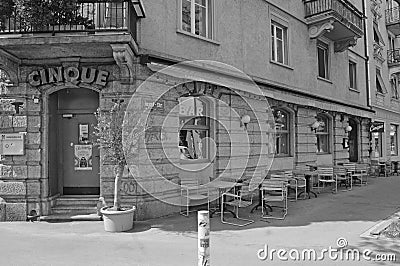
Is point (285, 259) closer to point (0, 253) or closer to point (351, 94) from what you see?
point (0, 253)

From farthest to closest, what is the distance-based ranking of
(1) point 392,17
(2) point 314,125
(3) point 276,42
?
Result: (1) point 392,17, (2) point 314,125, (3) point 276,42

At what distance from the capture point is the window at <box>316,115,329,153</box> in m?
16.3

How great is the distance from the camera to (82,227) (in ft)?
25.5

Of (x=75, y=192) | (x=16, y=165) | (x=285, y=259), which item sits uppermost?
(x=16, y=165)

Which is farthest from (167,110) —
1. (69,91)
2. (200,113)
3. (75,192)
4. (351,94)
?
(351,94)

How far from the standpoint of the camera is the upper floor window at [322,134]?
16.3 meters

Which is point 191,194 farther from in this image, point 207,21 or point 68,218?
point 207,21

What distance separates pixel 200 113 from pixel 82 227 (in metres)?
4.59

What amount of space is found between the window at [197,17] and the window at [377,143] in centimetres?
1452

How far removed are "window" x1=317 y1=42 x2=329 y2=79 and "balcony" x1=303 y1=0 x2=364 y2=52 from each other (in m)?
0.55

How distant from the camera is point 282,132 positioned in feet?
45.5

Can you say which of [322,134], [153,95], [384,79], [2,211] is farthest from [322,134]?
[2,211]

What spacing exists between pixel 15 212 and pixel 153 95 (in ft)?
13.8

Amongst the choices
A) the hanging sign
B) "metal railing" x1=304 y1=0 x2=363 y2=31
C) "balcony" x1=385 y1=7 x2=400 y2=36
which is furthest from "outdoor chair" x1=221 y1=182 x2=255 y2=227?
"balcony" x1=385 y1=7 x2=400 y2=36
